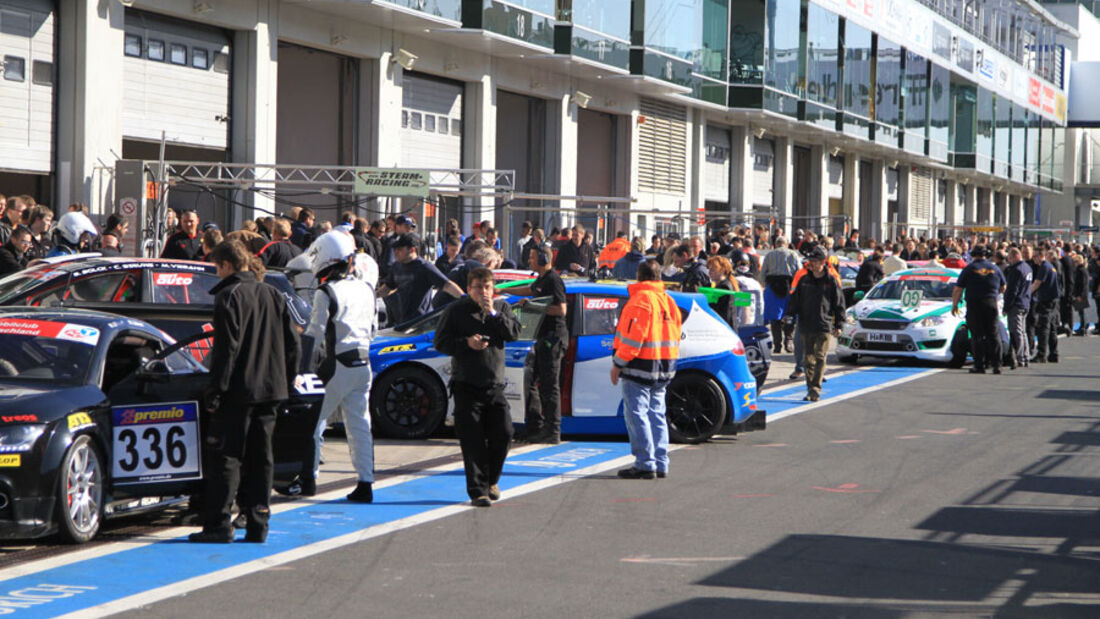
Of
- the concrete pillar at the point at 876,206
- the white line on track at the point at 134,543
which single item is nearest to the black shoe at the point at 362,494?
the white line on track at the point at 134,543

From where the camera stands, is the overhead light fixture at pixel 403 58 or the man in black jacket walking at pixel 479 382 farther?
the overhead light fixture at pixel 403 58

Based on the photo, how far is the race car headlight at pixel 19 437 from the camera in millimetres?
7836

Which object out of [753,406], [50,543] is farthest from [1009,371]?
[50,543]

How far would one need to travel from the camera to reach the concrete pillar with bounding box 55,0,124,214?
21.3 metres

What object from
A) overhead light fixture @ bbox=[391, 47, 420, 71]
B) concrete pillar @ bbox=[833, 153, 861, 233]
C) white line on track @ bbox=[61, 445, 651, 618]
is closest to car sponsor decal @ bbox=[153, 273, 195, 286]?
white line on track @ bbox=[61, 445, 651, 618]

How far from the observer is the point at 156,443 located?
28.5 feet

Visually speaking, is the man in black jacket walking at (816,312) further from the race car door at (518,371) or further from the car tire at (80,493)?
the car tire at (80,493)

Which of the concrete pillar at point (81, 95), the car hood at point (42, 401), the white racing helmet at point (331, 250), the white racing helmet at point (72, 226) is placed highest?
the concrete pillar at point (81, 95)

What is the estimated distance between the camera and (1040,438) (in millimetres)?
14320

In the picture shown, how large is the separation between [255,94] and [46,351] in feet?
54.9

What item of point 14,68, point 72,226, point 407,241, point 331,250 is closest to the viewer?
point 331,250

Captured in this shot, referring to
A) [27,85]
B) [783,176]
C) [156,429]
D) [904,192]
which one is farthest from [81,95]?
[904,192]

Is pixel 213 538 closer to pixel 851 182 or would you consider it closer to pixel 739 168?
pixel 739 168

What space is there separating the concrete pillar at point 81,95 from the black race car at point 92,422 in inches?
502
